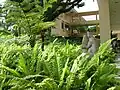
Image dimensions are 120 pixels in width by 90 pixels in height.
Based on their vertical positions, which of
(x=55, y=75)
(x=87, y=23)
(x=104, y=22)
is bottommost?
(x=87, y=23)

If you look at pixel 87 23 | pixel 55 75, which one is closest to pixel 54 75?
pixel 55 75

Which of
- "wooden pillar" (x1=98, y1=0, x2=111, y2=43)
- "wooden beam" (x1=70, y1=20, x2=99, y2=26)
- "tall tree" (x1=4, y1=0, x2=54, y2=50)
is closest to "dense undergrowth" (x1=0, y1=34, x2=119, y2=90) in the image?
"tall tree" (x1=4, y1=0, x2=54, y2=50)

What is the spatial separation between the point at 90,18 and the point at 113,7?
1370cm

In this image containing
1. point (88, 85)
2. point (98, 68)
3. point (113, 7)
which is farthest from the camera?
point (113, 7)

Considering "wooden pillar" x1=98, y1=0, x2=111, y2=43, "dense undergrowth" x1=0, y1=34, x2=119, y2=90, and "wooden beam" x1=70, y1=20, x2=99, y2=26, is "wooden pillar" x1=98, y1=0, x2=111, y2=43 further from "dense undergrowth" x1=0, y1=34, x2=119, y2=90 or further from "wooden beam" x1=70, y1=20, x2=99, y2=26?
"wooden beam" x1=70, y1=20, x2=99, y2=26

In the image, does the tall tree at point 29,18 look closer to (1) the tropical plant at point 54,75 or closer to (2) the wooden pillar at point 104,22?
(1) the tropical plant at point 54,75

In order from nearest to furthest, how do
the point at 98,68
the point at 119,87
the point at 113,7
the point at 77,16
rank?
1. the point at 119,87
2. the point at 98,68
3. the point at 113,7
4. the point at 77,16

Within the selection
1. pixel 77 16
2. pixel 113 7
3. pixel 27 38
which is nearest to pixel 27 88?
pixel 27 38

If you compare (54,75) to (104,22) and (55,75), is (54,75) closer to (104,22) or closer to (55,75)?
(55,75)

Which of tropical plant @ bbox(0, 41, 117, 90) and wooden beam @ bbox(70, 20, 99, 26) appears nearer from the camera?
tropical plant @ bbox(0, 41, 117, 90)

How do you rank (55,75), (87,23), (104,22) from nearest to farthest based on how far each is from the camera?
(55,75), (104,22), (87,23)

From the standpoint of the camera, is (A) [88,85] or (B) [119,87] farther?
(B) [119,87]

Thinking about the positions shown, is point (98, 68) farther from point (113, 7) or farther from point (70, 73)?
point (113, 7)

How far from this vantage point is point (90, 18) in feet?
82.9
